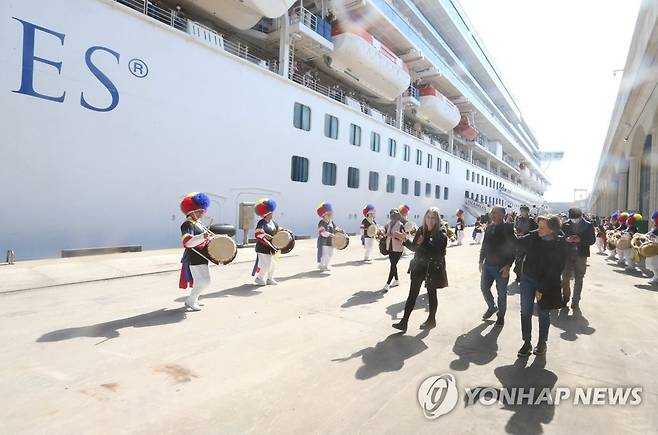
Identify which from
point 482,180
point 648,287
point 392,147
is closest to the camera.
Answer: point 648,287

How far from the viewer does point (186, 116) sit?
1212 cm

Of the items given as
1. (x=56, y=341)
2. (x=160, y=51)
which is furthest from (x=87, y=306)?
(x=160, y=51)

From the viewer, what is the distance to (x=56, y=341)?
4098 mm

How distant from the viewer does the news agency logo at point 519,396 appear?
3.07m

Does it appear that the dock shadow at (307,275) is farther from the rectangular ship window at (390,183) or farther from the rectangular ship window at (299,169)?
the rectangular ship window at (390,183)

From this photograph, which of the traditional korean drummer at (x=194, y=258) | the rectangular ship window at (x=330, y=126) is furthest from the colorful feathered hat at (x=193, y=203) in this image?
the rectangular ship window at (x=330, y=126)

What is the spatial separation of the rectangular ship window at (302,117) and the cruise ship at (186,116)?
8 cm

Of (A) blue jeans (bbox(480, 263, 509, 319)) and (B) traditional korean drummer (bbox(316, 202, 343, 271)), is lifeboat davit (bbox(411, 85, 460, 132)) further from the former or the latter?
(A) blue jeans (bbox(480, 263, 509, 319))

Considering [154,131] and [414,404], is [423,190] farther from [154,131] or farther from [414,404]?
[414,404]

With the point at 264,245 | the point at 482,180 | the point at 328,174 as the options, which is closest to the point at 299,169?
the point at 328,174

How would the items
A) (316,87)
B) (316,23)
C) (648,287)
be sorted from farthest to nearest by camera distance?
1. (316,87)
2. (316,23)
3. (648,287)

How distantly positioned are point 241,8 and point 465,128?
27.4m

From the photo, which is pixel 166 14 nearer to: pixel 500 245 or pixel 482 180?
pixel 500 245

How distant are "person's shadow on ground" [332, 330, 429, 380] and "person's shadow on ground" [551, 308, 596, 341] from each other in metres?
1.97
